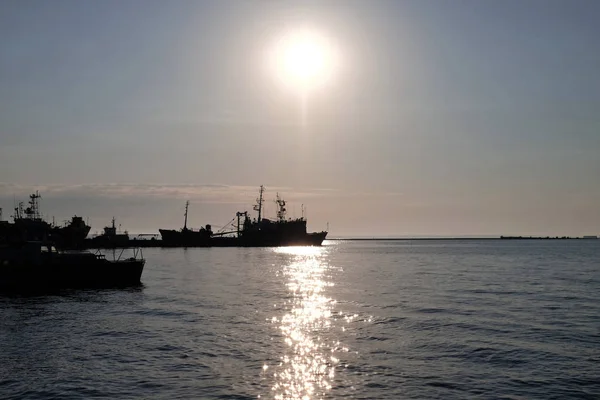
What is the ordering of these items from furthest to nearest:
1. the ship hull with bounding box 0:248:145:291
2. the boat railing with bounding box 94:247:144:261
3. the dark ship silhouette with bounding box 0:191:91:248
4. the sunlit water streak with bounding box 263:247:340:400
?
the dark ship silhouette with bounding box 0:191:91:248
the boat railing with bounding box 94:247:144:261
the ship hull with bounding box 0:248:145:291
the sunlit water streak with bounding box 263:247:340:400

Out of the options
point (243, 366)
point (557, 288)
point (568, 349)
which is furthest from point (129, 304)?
point (557, 288)

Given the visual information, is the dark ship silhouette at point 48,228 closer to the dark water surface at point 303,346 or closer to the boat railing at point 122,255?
the boat railing at point 122,255

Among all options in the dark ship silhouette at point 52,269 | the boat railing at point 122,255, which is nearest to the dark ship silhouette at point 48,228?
the boat railing at point 122,255

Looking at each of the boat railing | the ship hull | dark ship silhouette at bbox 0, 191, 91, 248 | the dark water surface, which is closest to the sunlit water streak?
the dark water surface

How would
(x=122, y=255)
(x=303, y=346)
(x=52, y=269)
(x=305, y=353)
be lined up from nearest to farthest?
1. (x=305, y=353)
2. (x=303, y=346)
3. (x=52, y=269)
4. (x=122, y=255)

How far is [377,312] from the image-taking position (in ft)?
141

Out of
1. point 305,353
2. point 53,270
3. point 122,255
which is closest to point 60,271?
point 53,270

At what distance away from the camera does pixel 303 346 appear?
2966cm

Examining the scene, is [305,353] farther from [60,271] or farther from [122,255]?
[122,255]

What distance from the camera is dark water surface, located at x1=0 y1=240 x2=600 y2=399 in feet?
71.1

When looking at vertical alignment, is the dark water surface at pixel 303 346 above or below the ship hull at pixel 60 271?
below

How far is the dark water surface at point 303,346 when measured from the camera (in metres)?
21.7

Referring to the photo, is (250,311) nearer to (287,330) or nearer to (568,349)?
(287,330)

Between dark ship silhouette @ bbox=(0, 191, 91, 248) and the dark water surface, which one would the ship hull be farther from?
dark ship silhouette @ bbox=(0, 191, 91, 248)
